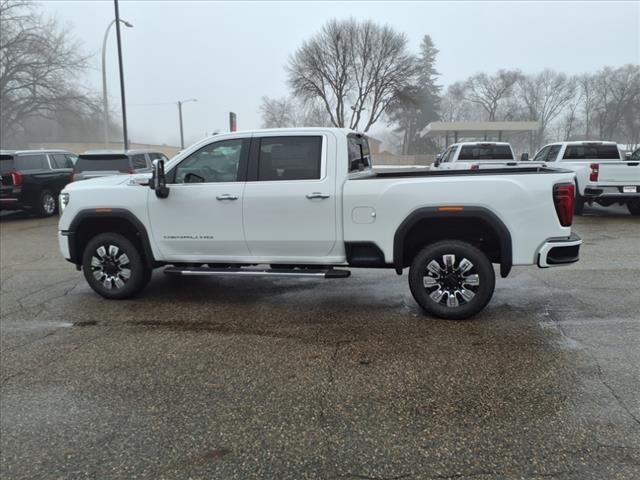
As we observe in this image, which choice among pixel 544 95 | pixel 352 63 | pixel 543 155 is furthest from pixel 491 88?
pixel 543 155

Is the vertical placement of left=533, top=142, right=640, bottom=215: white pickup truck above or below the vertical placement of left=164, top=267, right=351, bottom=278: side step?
above

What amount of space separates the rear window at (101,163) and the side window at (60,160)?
242 centimetres

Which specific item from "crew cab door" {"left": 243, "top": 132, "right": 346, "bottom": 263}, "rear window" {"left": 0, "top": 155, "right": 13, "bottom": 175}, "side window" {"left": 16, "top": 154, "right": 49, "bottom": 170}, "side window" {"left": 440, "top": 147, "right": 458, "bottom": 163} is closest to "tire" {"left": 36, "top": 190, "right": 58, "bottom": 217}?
"side window" {"left": 16, "top": 154, "right": 49, "bottom": 170}

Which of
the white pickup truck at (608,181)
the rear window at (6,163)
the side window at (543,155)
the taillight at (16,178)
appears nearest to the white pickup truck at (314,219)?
the white pickup truck at (608,181)

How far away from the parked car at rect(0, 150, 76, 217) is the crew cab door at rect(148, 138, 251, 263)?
950cm

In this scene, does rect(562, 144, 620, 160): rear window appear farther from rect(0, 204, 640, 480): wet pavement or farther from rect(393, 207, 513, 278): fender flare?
rect(393, 207, 513, 278): fender flare

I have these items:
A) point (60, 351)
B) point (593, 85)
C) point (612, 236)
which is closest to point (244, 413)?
point (60, 351)

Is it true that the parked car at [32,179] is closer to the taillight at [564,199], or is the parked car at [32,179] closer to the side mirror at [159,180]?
the side mirror at [159,180]

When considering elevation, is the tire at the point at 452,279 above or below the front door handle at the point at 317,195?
below

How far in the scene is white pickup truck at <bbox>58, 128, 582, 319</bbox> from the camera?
472 centimetres

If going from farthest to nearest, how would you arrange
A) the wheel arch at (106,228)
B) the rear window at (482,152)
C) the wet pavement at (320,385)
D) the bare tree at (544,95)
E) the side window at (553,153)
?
the bare tree at (544,95) < the rear window at (482,152) < the side window at (553,153) < the wheel arch at (106,228) < the wet pavement at (320,385)

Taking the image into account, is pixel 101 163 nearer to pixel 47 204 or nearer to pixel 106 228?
pixel 47 204

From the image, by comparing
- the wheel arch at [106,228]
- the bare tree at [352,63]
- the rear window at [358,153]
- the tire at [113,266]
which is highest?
the bare tree at [352,63]

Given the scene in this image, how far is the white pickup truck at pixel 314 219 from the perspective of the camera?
15.5 ft
